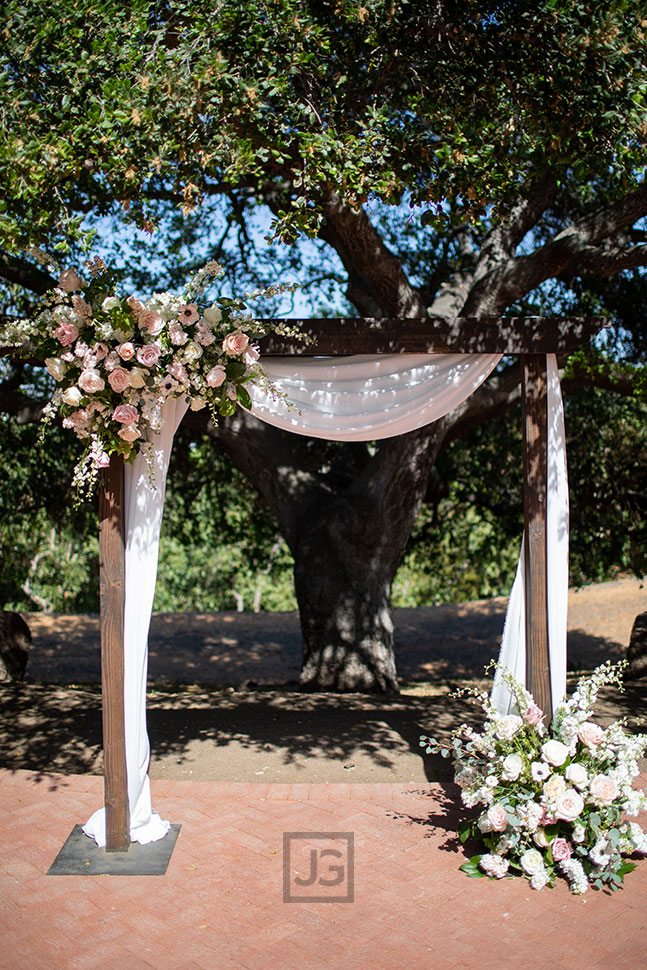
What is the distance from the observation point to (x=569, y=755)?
4469mm

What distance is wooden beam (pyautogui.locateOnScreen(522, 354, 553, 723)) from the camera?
16.1 feet

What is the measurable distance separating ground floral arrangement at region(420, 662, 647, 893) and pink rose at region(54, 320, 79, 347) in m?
2.81

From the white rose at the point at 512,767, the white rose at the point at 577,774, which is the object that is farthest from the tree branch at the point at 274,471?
the white rose at the point at 577,774

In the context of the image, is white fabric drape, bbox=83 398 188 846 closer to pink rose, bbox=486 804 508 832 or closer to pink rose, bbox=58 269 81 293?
pink rose, bbox=58 269 81 293

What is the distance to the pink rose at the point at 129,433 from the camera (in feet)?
13.9

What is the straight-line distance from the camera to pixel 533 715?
453 cm

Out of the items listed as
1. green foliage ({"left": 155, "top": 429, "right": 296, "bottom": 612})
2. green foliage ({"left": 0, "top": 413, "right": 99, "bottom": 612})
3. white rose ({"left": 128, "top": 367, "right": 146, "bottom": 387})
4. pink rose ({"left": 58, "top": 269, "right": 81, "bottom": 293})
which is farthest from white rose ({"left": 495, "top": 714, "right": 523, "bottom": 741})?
green foliage ({"left": 155, "top": 429, "right": 296, "bottom": 612})

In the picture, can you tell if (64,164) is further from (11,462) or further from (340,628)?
(11,462)

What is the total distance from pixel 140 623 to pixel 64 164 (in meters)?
3.15

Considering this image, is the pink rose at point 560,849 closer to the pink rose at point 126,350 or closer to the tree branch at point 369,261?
the pink rose at point 126,350

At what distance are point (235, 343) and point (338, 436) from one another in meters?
0.97

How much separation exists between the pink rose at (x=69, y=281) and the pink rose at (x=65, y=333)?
0.18 meters

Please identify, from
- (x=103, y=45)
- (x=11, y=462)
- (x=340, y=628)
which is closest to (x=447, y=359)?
(x=103, y=45)

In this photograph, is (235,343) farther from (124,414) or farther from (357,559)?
(357,559)
